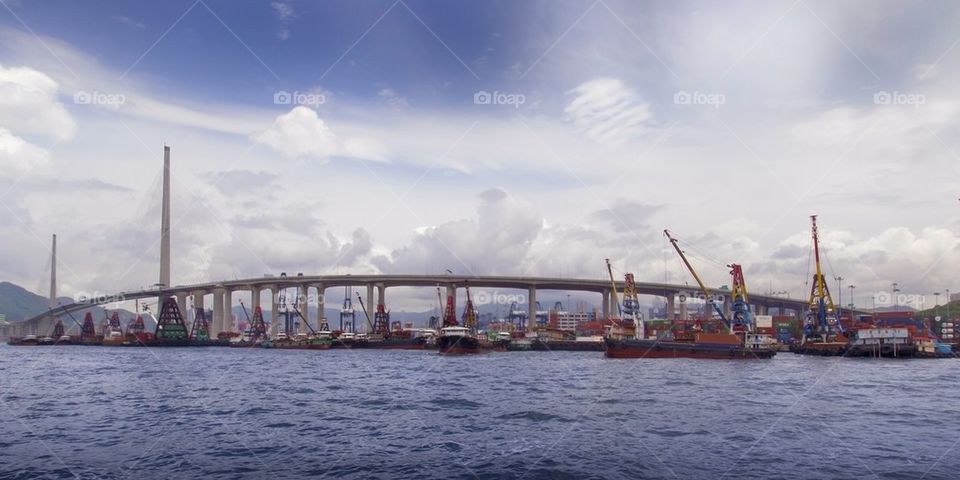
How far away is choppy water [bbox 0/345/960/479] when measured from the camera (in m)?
21.1

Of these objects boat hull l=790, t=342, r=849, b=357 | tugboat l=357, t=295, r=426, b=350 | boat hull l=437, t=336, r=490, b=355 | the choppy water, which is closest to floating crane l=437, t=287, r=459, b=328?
tugboat l=357, t=295, r=426, b=350

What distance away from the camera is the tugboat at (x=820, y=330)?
107 m

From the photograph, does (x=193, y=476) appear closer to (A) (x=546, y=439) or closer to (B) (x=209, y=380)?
(A) (x=546, y=439)

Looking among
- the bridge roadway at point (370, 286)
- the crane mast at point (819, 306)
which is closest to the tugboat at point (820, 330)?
the crane mast at point (819, 306)

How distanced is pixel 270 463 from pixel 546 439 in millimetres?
10301

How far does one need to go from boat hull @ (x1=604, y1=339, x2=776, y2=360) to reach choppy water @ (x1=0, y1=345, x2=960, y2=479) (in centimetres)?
3966

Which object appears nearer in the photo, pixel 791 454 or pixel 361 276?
pixel 791 454

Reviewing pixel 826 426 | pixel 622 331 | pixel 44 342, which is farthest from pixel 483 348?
pixel 44 342

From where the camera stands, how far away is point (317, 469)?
67.7ft

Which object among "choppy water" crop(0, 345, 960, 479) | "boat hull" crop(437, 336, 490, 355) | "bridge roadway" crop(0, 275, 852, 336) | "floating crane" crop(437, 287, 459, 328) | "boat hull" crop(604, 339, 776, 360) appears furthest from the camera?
"bridge roadway" crop(0, 275, 852, 336)

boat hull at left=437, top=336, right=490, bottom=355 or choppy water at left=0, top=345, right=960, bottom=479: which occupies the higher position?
choppy water at left=0, top=345, right=960, bottom=479

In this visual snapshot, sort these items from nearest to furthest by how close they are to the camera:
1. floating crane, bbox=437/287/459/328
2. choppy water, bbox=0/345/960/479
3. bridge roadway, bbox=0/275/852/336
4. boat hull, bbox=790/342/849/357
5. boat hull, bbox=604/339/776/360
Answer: choppy water, bbox=0/345/960/479
boat hull, bbox=604/339/776/360
boat hull, bbox=790/342/849/357
floating crane, bbox=437/287/459/328
bridge roadway, bbox=0/275/852/336

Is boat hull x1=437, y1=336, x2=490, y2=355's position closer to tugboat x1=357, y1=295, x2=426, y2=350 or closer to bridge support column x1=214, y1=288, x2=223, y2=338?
→ tugboat x1=357, y1=295, x2=426, y2=350

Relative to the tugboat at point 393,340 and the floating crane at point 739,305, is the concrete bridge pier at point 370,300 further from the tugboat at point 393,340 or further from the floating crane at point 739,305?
the floating crane at point 739,305
